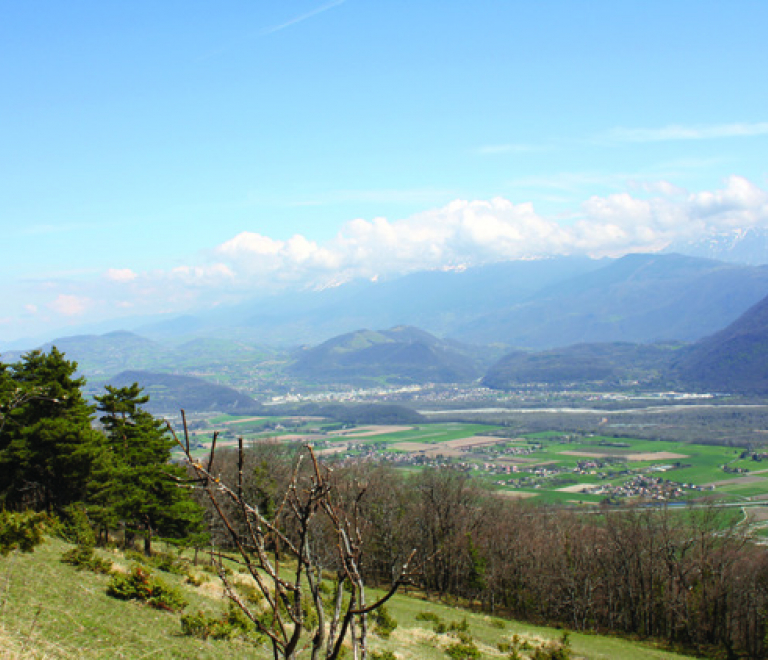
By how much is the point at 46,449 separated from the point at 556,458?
107033mm

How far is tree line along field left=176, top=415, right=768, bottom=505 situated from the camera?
275 ft

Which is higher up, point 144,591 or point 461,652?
point 144,591

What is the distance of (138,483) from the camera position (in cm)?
2794

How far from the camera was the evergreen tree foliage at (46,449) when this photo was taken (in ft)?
79.5

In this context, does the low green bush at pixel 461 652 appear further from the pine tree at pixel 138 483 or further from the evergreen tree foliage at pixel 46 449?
the evergreen tree foliage at pixel 46 449

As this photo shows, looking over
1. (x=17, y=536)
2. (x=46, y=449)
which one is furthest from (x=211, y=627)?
(x=46, y=449)

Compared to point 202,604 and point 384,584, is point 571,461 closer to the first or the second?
point 384,584

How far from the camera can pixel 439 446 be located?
441ft

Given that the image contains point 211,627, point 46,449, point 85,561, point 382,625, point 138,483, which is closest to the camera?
point 211,627

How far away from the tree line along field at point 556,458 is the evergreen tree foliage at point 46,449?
40575 millimetres

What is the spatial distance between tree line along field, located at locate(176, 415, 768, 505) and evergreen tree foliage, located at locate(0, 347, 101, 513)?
4058cm

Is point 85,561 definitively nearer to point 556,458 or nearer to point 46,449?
point 46,449

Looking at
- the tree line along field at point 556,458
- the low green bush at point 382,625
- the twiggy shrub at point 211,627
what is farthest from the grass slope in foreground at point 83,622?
the tree line along field at point 556,458

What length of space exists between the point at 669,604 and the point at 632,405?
171 meters
